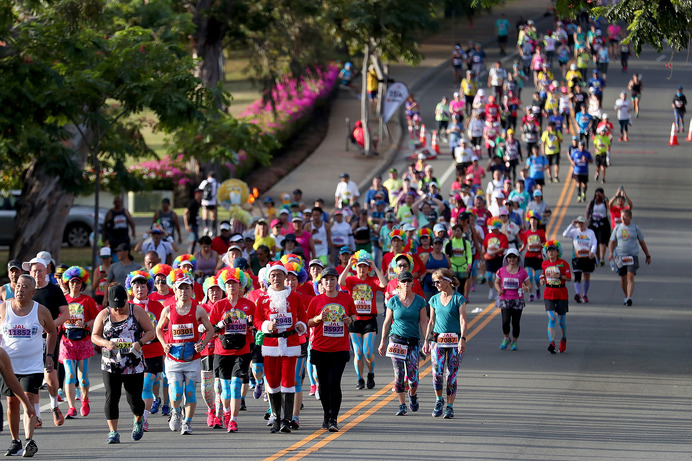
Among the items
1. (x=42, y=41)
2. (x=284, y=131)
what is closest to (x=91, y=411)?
(x=42, y=41)

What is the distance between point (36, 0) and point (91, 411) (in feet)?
29.7

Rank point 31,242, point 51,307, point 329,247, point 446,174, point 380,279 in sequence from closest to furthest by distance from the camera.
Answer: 1. point 51,307
2. point 380,279
3. point 329,247
4. point 31,242
5. point 446,174

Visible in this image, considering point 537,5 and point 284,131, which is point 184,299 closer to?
point 284,131

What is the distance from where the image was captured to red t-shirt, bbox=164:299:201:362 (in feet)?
40.8

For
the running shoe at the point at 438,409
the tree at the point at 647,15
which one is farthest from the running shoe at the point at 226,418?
the tree at the point at 647,15

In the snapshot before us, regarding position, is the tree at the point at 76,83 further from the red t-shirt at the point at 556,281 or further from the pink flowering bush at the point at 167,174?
the pink flowering bush at the point at 167,174

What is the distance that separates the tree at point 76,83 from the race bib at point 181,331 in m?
8.64

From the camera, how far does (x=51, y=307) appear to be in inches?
528

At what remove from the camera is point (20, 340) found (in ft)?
39.1

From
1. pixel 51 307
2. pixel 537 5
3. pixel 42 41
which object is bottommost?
pixel 51 307

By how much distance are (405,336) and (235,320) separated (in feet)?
6.99

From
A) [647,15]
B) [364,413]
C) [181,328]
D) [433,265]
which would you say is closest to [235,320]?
[181,328]

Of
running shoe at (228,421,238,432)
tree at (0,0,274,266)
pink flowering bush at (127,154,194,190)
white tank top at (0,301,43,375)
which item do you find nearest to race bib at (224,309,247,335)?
running shoe at (228,421,238,432)

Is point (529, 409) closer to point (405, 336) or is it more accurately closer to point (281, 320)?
point (405, 336)
